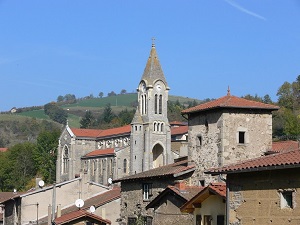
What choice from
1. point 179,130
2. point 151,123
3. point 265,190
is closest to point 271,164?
point 265,190

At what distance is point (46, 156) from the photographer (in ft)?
530

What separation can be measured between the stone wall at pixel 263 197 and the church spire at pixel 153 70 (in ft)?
349

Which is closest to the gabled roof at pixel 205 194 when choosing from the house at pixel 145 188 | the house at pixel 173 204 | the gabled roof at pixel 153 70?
the house at pixel 173 204

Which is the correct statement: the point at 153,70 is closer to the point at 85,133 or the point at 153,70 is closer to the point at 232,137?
the point at 85,133

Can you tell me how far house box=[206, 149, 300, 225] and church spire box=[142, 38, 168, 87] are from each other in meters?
106

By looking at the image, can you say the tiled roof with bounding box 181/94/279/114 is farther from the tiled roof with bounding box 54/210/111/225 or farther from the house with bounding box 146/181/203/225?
the tiled roof with bounding box 54/210/111/225

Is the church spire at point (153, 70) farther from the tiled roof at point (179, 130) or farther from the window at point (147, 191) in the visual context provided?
the window at point (147, 191)

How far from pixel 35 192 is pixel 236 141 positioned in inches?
841

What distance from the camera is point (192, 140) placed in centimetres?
4194

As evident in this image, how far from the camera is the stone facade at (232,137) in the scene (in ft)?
129

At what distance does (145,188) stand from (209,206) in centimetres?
1318

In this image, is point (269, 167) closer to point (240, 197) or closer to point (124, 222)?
point (240, 197)

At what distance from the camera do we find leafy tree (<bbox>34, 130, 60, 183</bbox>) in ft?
522

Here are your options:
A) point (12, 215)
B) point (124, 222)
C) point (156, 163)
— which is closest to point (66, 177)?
point (156, 163)
